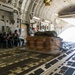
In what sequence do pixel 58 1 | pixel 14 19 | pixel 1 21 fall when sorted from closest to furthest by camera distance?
pixel 1 21
pixel 14 19
pixel 58 1

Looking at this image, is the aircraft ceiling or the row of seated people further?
the aircraft ceiling

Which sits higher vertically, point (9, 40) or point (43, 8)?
point (43, 8)

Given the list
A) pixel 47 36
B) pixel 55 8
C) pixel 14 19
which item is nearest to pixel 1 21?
pixel 14 19

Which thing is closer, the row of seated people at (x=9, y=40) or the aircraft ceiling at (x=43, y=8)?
the row of seated people at (x=9, y=40)

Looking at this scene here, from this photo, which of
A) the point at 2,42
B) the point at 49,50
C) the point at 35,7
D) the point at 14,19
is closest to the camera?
the point at 49,50

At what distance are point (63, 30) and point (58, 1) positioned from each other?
27.3ft

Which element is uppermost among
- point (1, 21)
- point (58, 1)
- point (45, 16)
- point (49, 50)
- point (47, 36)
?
point (58, 1)

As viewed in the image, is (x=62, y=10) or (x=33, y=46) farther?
(x=62, y=10)

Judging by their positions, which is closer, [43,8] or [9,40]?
[9,40]

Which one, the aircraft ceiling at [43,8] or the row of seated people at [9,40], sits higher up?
the aircraft ceiling at [43,8]

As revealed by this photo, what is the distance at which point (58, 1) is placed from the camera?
16641 millimetres

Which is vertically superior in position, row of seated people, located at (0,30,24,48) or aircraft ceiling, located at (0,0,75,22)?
aircraft ceiling, located at (0,0,75,22)

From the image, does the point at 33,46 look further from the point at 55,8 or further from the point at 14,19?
the point at 55,8

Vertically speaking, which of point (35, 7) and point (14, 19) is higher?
point (35, 7)
